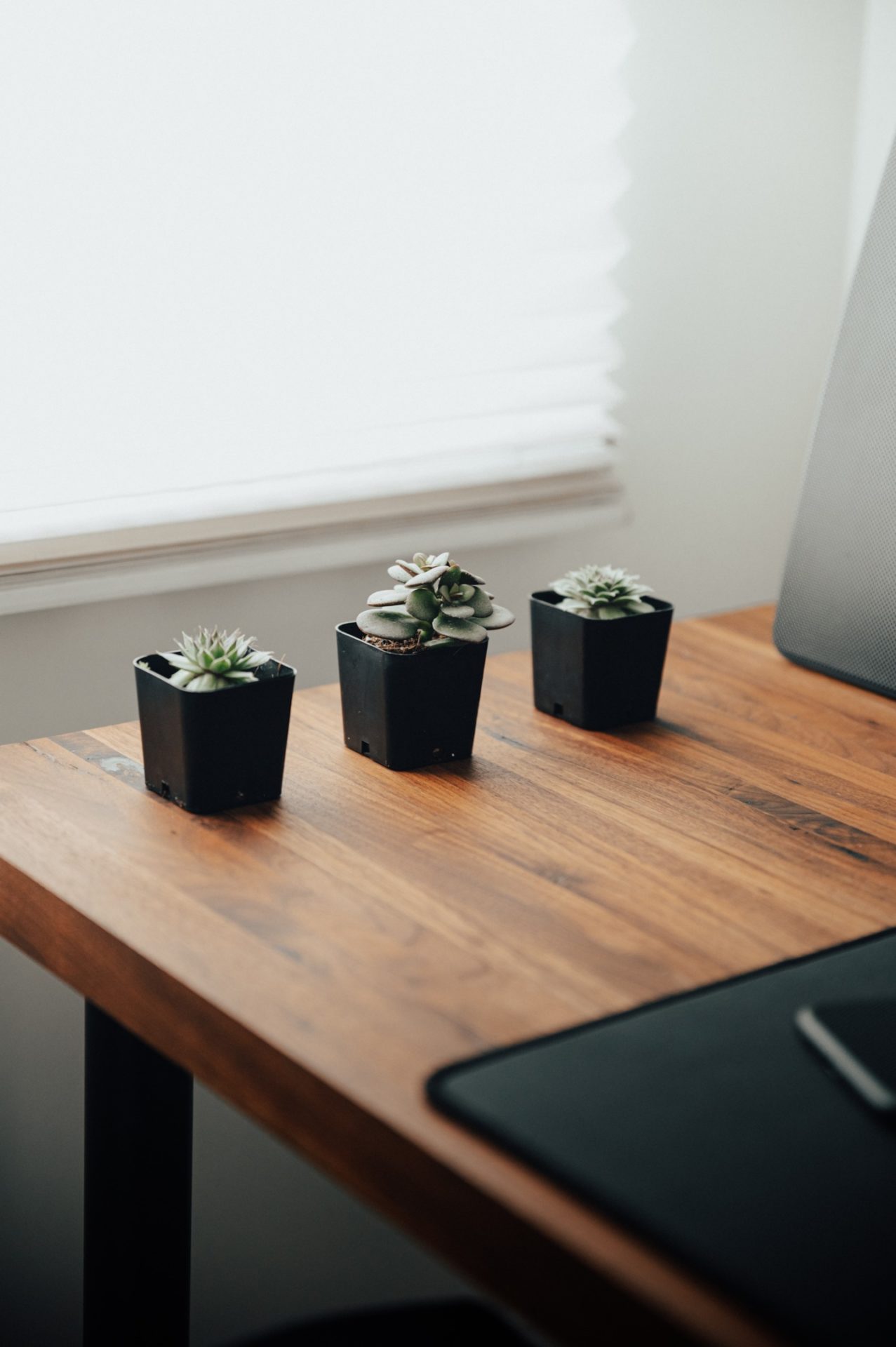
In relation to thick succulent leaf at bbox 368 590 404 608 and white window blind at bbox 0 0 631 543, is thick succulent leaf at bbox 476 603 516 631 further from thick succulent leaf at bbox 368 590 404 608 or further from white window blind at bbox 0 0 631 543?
white window blind at bbox 0 0 631 543

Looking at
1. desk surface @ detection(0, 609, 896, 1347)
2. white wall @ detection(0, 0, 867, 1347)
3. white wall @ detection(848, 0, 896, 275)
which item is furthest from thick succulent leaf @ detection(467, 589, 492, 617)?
white wall @ detection(848, 0, 896, 275)

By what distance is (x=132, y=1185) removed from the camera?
3.02 feet

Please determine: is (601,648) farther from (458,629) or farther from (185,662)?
(185,662)

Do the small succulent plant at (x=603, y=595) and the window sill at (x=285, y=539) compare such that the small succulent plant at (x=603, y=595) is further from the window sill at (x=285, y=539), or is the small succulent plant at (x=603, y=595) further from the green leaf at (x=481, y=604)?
the window sill at (x=285, y=539)

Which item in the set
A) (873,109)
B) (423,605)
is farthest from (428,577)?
(873,109)

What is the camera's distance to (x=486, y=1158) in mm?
596

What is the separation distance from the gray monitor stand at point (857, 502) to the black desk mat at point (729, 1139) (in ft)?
1.69

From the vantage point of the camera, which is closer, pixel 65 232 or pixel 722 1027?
pixel 722 1027

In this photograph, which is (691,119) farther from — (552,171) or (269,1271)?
(269,1271)

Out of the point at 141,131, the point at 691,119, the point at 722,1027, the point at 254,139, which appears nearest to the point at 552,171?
the point at 691,119

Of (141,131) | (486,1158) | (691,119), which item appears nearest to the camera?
(486,1158)

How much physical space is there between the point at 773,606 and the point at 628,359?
38cm

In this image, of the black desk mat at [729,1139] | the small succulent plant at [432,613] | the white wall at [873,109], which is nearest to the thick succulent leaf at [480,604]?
the small succulent plant at [432,613]

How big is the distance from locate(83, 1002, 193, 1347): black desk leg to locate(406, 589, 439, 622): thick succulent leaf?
33cm
